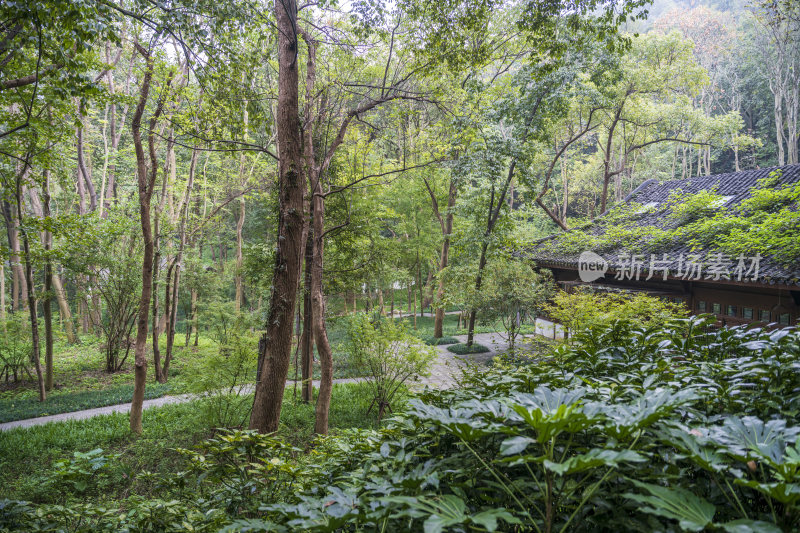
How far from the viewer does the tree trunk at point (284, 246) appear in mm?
4477

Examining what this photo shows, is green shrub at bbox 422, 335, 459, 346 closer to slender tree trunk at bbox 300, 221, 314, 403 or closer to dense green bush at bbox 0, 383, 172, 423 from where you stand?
slender tree trunk at bbox 300, 221, 314, 403

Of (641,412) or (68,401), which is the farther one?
(68,401)

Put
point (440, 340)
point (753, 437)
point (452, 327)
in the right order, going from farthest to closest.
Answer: point (452, 327) → point (440, 340) → point (753, 437)

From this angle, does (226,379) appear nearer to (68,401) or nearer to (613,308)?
(68,401)

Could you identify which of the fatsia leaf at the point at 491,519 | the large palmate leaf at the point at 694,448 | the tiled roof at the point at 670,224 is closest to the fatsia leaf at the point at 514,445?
the fatsia leaf at the point at 491,519

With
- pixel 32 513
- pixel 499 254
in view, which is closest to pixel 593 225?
pixel 499 254

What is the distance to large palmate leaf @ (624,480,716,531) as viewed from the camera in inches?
35.0

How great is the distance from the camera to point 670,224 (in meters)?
9.90

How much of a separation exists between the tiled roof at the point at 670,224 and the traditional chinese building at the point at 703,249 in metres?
0.02

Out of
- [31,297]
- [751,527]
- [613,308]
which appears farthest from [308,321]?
[751,527]

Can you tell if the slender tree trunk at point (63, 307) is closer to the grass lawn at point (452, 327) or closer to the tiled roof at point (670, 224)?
the grass lawn at point (452, 327)

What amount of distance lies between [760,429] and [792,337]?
100 centimetres

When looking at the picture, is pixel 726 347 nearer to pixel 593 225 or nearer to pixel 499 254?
pixel 499 254

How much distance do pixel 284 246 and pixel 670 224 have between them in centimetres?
952
